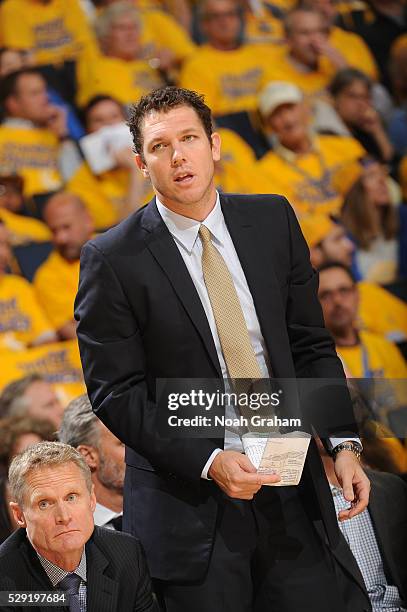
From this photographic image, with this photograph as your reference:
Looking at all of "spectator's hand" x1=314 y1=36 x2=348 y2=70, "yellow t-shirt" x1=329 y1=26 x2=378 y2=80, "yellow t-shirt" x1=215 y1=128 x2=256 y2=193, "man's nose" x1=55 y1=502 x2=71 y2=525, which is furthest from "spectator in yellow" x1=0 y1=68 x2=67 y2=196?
"man's nose" x1=55 y1=502 x2=71 y2=525

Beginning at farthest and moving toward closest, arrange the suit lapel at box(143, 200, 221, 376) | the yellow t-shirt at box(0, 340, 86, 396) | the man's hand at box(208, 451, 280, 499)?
the yellow t-shirt at box(0, 340, 86, 396) → the suit lapel at box(143, 200, 221, 376) → the man's hand at box(208, 451, 280, 499)

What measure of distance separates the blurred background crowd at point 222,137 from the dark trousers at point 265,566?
190cm

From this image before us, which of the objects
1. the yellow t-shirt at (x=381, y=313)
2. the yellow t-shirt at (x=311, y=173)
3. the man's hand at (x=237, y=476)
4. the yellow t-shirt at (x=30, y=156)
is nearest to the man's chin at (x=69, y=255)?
the yellow t-shirt at (x=30, y=156)

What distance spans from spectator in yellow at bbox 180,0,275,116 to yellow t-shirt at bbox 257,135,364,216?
0.99ft

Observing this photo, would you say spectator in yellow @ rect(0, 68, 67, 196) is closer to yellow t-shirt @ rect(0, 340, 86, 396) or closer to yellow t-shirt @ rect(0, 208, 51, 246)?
yellow t-shirt @ rect(0, 208, 51, 246)

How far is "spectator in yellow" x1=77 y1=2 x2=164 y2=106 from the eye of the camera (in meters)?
4.12

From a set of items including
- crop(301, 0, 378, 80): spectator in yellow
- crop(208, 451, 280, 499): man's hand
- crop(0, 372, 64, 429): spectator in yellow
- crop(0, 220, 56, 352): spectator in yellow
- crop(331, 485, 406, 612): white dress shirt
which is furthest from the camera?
crop(301, 0, 378, 80): spectator in yellow

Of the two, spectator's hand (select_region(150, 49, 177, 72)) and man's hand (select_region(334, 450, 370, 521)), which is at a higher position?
spectator's hand (select_region(150, 49, 177, 72))

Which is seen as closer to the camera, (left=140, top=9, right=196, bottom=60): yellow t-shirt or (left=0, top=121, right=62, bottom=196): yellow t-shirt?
(left=0, top=121, right=62, bottom=196): yellow t-shirt

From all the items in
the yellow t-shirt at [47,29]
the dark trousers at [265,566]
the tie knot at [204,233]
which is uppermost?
the yellow t-shirt at [47,29]

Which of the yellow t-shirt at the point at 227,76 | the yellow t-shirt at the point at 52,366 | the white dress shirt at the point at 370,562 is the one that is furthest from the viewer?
the yellow t-shirt at the point at 227,76

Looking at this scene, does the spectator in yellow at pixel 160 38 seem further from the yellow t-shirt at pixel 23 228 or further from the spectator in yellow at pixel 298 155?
the yellow t-shirt at pixel 23 228

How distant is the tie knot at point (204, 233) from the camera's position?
1540 millimetres

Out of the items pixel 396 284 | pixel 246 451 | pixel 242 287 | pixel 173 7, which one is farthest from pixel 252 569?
pixel 173 7
